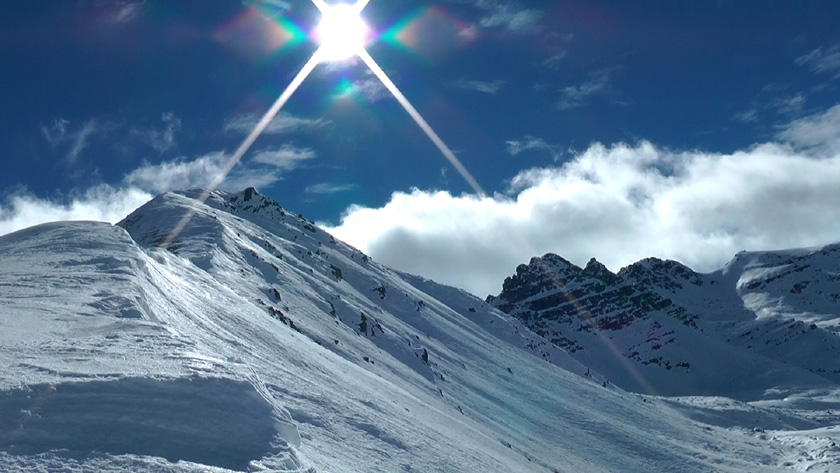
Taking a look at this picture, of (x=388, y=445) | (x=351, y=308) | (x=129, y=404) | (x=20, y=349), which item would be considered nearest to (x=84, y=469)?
(x=129, y=404)

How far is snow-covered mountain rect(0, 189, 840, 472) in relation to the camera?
12.4 meters

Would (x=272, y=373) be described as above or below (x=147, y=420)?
above

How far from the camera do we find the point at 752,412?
113 m

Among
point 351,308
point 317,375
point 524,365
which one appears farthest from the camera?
point 524,365

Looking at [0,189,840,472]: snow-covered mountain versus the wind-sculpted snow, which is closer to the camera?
the wind-sculpted snow

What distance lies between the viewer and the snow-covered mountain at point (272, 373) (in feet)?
40.8

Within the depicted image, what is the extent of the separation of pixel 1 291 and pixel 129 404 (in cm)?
1415

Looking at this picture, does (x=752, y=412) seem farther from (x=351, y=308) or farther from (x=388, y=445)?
(x=388, y=445)

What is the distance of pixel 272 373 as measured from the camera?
77.5 ft

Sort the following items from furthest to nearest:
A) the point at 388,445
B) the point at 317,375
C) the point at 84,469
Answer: the point at 317,375
the point at 388,445
the point at 84,469

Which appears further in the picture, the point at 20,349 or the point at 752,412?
the point at 752,412

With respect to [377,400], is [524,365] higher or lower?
higher

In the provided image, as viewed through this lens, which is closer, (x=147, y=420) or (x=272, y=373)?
(x=147, y=420)

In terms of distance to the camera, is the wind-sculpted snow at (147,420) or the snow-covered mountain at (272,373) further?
the snow-covered mountain at (272,373)
